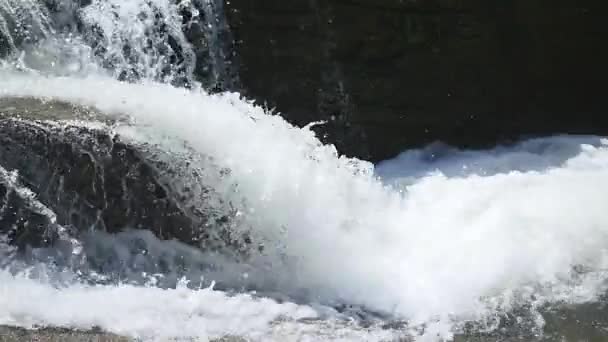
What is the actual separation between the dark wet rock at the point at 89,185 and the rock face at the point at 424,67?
4.97 feet

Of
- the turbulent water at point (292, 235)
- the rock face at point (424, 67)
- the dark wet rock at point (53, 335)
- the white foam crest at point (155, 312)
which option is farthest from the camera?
the rock face at point (424, 67)

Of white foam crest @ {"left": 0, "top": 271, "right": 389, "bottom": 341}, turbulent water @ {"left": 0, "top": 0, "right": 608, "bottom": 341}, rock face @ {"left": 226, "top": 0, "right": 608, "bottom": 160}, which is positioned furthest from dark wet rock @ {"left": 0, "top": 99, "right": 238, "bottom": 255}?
rock face @ {"left": 226, "top": 0, "right": 608, "bottom": 160}

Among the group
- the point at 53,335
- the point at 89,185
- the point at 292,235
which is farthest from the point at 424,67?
the point at 53,335

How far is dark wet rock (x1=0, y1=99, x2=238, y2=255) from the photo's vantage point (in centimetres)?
421

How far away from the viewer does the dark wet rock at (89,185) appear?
4.21 meters

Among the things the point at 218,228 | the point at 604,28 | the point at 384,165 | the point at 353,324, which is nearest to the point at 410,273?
the point at 353,324

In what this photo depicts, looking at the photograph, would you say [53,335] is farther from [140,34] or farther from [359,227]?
[140,34]

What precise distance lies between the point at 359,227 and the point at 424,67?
65.5 inches

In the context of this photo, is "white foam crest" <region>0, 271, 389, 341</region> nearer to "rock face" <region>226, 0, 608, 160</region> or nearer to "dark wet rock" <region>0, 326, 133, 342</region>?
"dark wet rock" <region>0, 326, 133, 342</region>

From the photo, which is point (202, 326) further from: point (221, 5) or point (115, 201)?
point (221, 5)

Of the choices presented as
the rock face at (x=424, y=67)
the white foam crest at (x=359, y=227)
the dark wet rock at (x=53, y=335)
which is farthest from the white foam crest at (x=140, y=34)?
the dark wet rock at (x=53, y=335)

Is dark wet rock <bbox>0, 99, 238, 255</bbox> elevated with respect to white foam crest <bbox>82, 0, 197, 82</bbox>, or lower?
lower

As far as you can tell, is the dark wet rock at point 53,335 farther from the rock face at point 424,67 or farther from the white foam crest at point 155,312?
the rock face at point 424,67

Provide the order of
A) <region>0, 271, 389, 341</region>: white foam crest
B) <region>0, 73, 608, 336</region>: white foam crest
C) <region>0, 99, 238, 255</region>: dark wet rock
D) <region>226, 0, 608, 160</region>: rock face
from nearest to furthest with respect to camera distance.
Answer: <region>0, 271, 389, 341</region>: white foam crest < <region>0, 99, 238, 255</region>: dark wet rock < <region>0, 73, 608, 336</region>: white foam crest < <region>226, 0, 608, 160</region>: rock face
